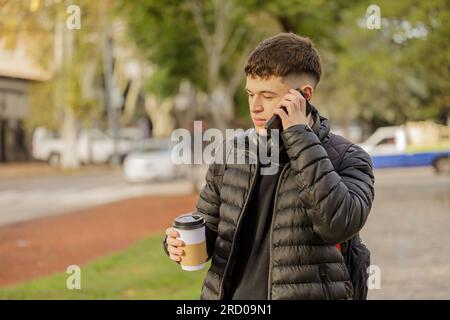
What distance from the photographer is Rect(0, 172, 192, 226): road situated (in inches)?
667

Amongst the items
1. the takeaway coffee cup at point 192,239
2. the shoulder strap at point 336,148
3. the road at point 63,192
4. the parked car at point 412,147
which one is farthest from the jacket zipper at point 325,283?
the parked car at point 412,147

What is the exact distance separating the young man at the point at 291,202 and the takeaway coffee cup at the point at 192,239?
99mm

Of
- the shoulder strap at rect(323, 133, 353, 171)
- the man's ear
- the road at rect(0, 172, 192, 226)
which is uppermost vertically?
the man's ear

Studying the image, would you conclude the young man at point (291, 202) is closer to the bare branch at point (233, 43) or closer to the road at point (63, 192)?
the road at point (63, 192)

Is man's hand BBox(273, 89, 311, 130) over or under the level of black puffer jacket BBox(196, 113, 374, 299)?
over

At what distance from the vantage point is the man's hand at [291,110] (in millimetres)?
2416

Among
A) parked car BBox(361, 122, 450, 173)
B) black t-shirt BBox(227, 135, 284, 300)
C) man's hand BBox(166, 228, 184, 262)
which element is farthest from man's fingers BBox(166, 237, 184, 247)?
parked car BBox(361, 122, 450, 173)

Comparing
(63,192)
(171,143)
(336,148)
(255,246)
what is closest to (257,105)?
(336,148)

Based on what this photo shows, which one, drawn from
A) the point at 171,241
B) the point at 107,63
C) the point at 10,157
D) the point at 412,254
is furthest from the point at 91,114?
the point at 171,241

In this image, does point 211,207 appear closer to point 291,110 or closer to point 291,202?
point 291,202

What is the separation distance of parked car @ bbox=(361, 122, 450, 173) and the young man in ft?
70.8

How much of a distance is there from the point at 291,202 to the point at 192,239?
434 mm

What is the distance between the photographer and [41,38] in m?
32.8

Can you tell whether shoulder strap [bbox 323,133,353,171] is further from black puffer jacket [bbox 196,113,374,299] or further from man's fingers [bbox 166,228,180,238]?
man's fingers [bbox 166,228,180,238]
